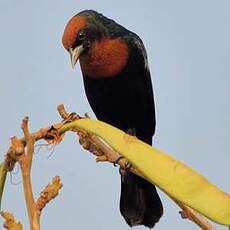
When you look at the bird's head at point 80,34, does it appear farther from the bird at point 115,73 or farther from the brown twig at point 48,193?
the brown twig at point 48,193

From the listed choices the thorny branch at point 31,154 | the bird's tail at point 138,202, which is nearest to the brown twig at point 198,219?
the thorny branch at point 31,154

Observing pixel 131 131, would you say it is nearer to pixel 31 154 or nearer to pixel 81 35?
pixel 81 35

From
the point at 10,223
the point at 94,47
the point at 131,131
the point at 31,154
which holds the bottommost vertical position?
the point at 10,223

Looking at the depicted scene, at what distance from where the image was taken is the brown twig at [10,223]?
39.6 inches

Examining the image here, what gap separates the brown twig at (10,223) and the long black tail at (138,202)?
148 inches

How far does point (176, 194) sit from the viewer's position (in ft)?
3.01

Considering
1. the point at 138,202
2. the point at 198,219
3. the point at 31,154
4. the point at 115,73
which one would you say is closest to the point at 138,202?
the point at 138,202

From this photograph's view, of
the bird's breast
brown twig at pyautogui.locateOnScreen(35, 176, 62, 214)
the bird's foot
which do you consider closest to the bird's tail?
the bird's foot

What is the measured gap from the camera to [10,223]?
3.39ft

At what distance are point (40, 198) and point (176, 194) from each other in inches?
12.9

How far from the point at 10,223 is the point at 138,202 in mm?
4207

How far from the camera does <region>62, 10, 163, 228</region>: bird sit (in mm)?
4195

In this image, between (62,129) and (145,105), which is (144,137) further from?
(62,129)

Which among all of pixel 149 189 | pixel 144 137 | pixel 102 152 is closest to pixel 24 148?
pixel 102 152
